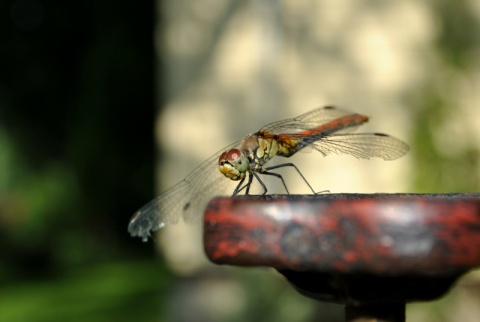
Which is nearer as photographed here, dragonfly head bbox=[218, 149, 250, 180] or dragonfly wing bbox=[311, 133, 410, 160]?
dragonfly head bbox=[218, 149, 250, 180]

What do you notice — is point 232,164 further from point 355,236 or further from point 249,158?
point 355,236

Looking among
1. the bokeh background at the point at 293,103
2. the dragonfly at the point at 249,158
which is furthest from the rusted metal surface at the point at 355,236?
the bokeh background at the point at 293,103

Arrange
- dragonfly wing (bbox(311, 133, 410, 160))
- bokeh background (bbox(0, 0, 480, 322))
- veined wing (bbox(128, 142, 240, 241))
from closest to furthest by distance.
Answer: veined wing (bbox(128, 142, 240, 241))
dragonfly wing (bbox(311, 133, 410, 160))
bokeh background (bbox(0, 0, 480, 322))

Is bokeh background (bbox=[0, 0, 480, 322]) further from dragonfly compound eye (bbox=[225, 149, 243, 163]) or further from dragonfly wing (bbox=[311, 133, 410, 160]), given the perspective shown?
dragonfly compound eye (bbox=[225, 149, 243, 163])

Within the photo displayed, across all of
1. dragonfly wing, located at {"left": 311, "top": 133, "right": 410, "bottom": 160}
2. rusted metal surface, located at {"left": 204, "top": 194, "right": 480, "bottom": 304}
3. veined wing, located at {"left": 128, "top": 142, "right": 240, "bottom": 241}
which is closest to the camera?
rusted metal surface, located at {"left": 204, "top": 194, "right": 480, "bottom": 304}

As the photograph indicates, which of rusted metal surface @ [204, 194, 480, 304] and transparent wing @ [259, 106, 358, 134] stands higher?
transparent wing @ [259, 106, 358, 134]

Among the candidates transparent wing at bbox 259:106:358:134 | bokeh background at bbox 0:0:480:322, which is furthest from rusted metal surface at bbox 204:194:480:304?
bokeh background at bbox 0:0:480:322

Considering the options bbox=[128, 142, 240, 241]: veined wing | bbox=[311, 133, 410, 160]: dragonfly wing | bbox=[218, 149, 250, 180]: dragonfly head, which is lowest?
bbox=[128, 142, 240, 241]: veined wing

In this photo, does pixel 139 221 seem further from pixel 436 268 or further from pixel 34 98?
pixel 34 98
